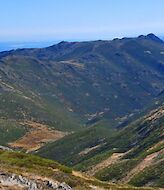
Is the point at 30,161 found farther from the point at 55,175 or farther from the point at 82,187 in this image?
the point at 82,187

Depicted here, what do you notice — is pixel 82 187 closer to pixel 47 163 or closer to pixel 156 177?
pixel 47 163

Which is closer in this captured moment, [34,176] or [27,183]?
[27,183]

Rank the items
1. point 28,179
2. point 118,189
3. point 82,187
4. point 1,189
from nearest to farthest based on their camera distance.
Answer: point 1,189, point 28,179, point 82,187, point 118,189

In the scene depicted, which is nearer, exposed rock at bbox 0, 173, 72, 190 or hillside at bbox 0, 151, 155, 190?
exposed rock at bbox 0, 173, 72, 190

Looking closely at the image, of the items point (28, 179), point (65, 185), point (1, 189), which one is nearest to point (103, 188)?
point (65, 185)

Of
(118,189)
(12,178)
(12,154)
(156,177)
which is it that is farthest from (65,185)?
(156,177)

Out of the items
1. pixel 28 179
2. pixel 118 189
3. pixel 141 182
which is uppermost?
pixel 28 179

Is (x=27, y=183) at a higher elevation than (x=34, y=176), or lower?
higher

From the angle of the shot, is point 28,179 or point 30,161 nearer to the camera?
point 28,179

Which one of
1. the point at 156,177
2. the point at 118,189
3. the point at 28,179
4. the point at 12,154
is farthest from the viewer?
the point at 156,177

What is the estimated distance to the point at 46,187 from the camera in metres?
70.2

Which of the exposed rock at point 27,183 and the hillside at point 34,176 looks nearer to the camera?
the exposed rock at point 27,183

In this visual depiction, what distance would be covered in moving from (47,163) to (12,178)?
697 inches

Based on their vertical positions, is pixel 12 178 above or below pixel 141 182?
above
